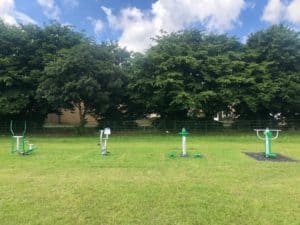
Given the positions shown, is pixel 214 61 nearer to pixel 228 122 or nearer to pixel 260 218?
pixel 228 122

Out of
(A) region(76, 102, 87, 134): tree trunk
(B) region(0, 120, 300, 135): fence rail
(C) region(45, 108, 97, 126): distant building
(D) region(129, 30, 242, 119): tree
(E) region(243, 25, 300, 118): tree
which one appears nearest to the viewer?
(D) region(129, 30, 242, 119): tree

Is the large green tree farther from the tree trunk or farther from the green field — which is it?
the green field

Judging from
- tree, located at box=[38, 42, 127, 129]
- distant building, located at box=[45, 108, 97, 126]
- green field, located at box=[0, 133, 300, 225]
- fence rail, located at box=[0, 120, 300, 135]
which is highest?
tree, located at box=[38, 42, 127, 129]

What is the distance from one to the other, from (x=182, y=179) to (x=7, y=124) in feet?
68.5

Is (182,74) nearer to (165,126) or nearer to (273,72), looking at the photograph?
(165,126)

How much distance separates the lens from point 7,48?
25.3m

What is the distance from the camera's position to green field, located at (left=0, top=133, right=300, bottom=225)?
16.0ft

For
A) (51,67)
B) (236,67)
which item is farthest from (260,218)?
(236,67)

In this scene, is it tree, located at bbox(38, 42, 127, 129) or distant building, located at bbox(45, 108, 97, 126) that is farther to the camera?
distant building, located at bbox(45, 108, 97, 126)

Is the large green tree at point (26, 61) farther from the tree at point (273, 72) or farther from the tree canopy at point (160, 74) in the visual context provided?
the tree at point (273, 72)

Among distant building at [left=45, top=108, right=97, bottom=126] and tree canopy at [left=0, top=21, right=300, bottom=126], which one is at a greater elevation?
tree canopy at [left=0, top=21, right=300, bottom=126]

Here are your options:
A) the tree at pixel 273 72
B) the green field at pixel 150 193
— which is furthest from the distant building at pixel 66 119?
the green field at pixel 150 193

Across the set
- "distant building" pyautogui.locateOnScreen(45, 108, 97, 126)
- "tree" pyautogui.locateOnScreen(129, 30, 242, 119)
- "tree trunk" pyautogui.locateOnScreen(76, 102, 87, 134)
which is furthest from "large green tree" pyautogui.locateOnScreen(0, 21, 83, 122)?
"tree" pyautogui.locateOnScreen(129, 30, 242, 119)

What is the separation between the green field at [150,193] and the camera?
4.88 meters
